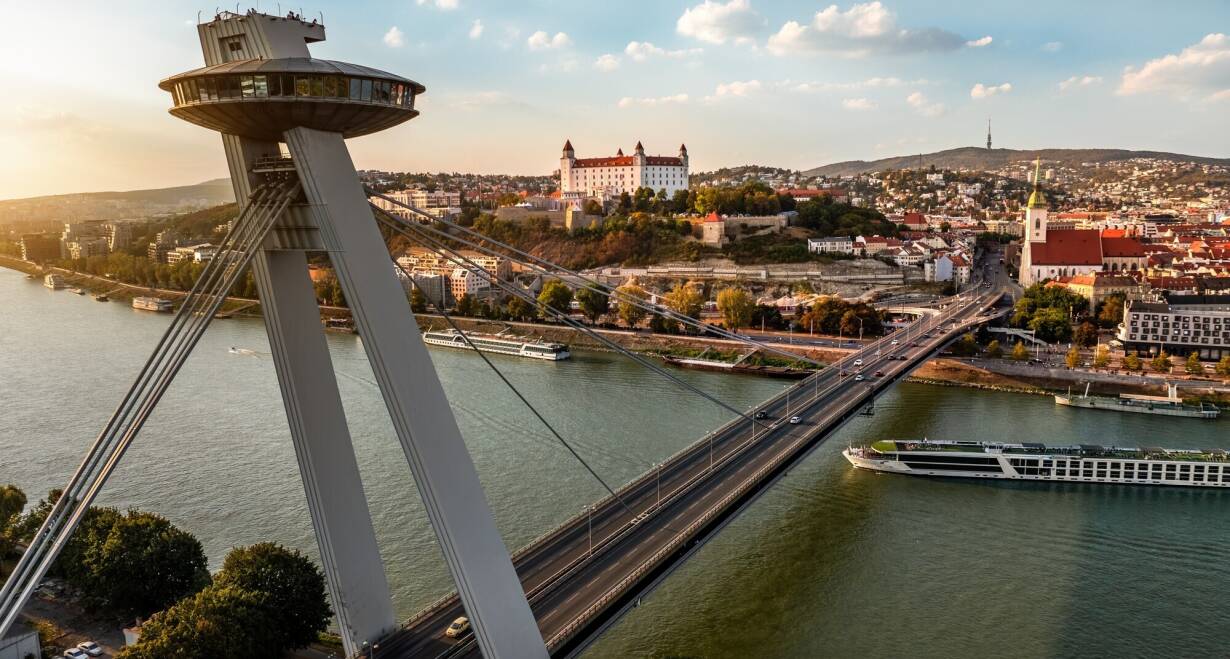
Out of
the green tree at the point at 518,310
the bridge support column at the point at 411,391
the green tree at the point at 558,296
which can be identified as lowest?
the green tree at the point at 518,310

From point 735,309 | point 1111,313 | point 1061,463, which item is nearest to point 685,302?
point 735,309

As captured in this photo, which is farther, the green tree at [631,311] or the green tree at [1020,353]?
the green tree at [631,311]

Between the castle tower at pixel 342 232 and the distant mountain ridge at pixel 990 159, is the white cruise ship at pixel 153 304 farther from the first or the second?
the distant mountain ridge at pixel 990 159

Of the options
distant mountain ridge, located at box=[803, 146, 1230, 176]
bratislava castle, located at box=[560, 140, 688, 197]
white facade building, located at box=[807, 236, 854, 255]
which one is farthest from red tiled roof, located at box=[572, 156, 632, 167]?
distant mountain ridge, located at box=[803, 146, 1230, 176]

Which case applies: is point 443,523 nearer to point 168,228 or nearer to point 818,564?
point 818,564

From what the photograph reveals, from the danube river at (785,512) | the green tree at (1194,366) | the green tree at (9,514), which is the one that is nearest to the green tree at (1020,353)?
the danube river at (785,512)

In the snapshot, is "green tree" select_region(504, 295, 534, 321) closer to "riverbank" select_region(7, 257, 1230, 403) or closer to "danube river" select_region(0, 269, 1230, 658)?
"riverbank" select_region(7, 257, 1230, 403)
